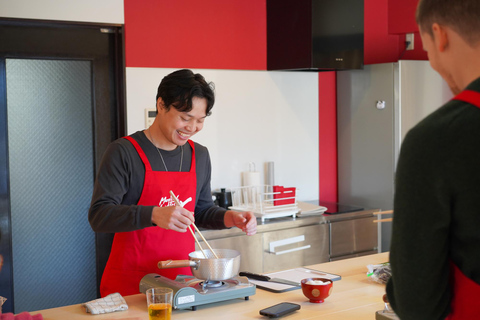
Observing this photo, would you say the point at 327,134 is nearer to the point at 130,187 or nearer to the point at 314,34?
the point at 314,34

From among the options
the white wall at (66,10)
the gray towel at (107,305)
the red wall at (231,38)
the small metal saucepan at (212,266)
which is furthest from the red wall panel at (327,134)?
the gray towel at (107,305)

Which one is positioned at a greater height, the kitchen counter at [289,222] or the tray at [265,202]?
the tray at [265,202]

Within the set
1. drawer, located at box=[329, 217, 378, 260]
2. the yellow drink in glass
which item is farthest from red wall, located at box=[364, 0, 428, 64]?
the yellow drink in glass

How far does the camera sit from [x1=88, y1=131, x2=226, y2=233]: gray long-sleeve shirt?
2.19 metres

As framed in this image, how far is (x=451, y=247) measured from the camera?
1.04 metres

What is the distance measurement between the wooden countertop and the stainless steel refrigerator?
2239 millimetres

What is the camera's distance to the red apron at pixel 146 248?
2393 millimetres

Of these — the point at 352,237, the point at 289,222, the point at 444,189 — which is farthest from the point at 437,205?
the point at 352,237

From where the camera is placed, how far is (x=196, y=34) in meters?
4.06

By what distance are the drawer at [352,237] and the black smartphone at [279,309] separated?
2.14 metres

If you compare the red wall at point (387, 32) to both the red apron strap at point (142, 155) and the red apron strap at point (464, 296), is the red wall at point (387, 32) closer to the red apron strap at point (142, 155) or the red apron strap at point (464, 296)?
the red apron strap at point (142, 155)

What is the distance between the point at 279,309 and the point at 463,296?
94 centimetres

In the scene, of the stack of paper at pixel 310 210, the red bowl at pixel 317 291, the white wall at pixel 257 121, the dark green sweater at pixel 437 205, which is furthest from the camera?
the stack of paper at pixel 310 210

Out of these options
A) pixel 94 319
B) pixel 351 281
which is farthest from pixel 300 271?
pixel 94 319
